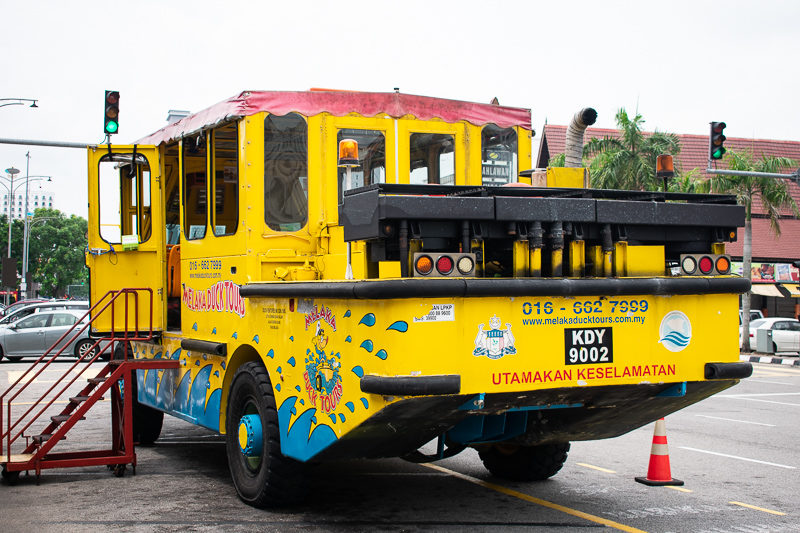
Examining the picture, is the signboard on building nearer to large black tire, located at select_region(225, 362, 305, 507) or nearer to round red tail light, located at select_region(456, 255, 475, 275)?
large black tire, located at select_region(225, 362, 305, 507)

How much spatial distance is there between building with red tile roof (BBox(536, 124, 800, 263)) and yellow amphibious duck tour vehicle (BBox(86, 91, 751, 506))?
30.4 metres

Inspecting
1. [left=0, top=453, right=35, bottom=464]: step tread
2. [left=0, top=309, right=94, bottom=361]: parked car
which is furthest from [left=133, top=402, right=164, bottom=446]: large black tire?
[left=0, top=309, right=94, bottom=361]: parked car

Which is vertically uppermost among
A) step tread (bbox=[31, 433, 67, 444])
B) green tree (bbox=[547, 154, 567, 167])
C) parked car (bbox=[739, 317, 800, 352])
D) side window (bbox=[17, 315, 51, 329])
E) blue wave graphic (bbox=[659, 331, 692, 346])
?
green tree (bbox=[547, 154, 567, 167])

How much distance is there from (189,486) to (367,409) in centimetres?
318

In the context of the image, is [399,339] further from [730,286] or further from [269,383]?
[730,286]

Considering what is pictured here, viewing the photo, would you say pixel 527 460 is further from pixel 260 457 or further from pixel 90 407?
A: pixel 90 407

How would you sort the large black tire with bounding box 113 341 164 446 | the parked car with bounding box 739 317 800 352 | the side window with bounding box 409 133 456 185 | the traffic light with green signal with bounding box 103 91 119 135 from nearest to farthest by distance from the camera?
1. the side window with bounding box 409 133 456 185
2. the large black tire with bounding box 113 341 164 446
3. the traffic light with green signal with bounding box 103 91 119 135
4. the parked car with bounding box 739 317 800 352

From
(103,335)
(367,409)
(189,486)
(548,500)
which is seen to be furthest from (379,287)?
(103,335)

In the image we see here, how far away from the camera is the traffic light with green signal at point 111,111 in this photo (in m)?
16.8

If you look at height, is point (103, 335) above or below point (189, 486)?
above

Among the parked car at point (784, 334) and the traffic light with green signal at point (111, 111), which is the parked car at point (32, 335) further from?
the parked car at point (784, 334)

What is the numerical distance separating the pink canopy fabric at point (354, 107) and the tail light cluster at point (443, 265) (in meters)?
2.58

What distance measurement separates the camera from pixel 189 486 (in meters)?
8.07

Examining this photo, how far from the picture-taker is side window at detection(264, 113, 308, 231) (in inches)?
291
